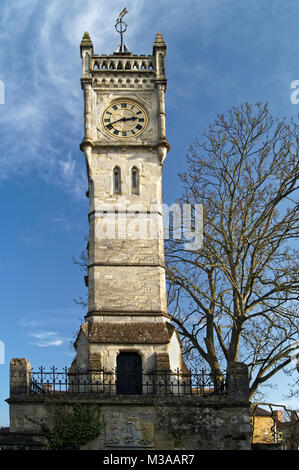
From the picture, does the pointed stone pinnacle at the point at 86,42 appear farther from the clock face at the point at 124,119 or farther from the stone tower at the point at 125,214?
the clock face at the point at 124,119

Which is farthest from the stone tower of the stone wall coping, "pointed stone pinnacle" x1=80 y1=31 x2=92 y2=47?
the stone wall coping

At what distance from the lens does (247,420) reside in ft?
52.7

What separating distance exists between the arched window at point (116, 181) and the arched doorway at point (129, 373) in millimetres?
6645

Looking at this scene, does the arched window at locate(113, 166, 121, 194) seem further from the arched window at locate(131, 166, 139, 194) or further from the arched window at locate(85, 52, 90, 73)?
the arched window at locate(85, 52, 90, 73)

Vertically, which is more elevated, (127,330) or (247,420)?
(127,330)

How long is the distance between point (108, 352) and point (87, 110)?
1030 cm

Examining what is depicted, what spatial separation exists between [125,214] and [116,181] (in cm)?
161

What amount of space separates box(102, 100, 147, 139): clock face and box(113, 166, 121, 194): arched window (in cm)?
153

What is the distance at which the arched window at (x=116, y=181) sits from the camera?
22.8 metres

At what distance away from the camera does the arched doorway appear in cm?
1975
